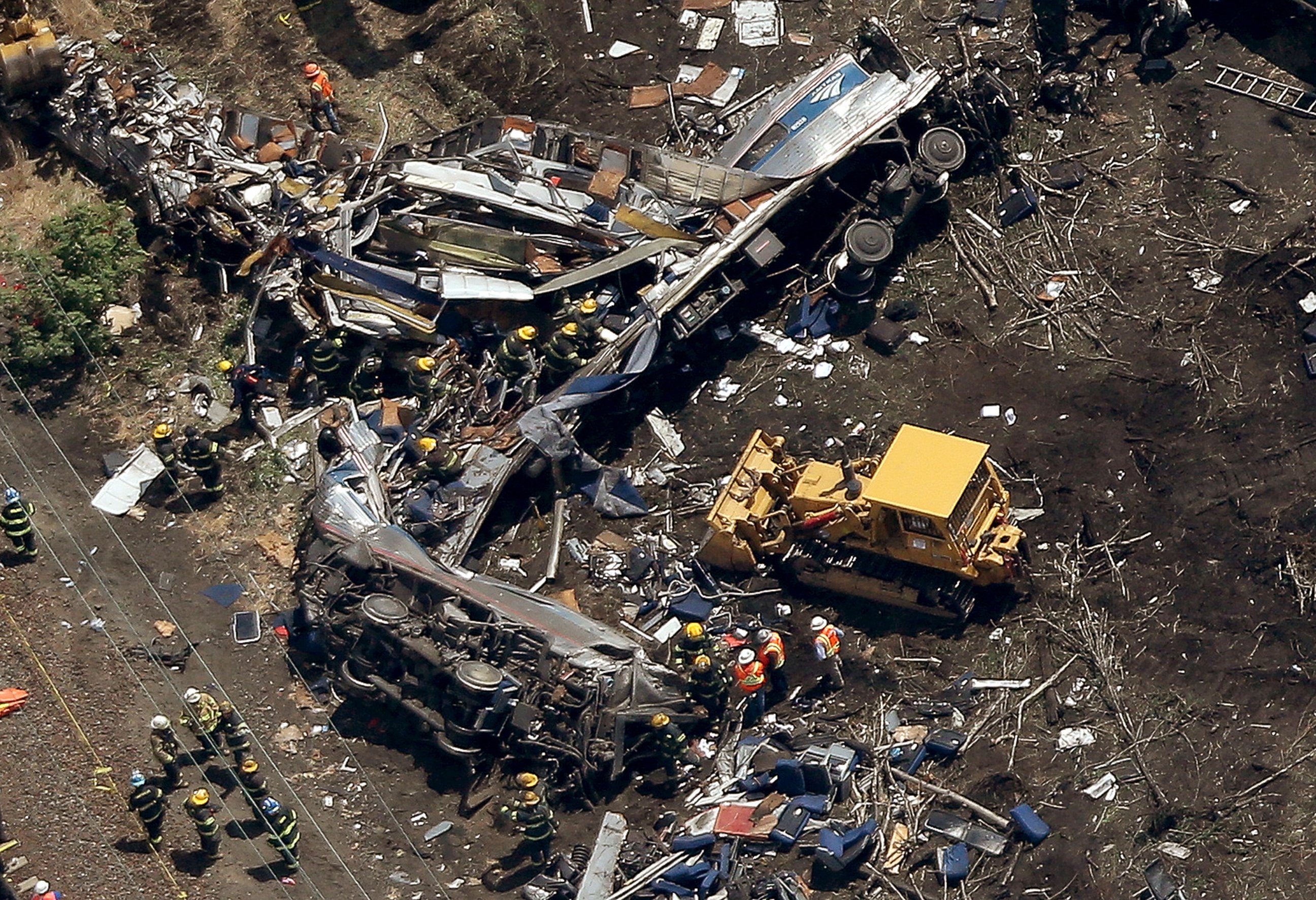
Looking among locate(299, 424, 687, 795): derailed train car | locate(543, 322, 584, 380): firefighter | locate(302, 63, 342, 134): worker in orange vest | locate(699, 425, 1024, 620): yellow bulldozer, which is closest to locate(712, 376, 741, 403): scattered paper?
locate(699, 425, 1024, 620): yellow bulldozer

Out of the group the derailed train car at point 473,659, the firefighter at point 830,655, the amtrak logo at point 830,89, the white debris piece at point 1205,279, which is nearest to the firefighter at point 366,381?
the derailed train car at point 473,659

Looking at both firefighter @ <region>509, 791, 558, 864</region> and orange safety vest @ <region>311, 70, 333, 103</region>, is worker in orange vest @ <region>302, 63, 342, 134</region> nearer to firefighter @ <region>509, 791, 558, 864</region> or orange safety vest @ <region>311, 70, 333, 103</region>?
orange safety vest @ <region>311, 70, 333, 103</region>

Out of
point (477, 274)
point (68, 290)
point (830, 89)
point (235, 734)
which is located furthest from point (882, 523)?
point (68, 290)

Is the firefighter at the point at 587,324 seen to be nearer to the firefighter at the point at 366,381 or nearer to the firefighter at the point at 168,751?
the firefighter at the point at 366,381

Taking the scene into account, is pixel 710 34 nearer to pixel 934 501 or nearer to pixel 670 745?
pixel 934 501

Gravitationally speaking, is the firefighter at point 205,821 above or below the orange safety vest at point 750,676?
above

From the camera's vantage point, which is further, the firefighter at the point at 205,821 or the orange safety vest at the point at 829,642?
the orange safety vest at the point at 829,642

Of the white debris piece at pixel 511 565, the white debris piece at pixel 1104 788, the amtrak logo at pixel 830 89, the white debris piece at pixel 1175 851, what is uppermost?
the amtrak logo at pixel 830 89
